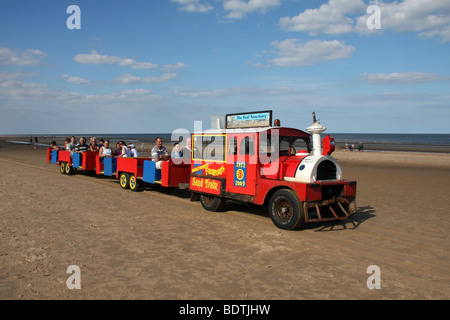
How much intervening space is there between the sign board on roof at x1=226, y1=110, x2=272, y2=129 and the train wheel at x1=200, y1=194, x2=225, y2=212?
79.2 inches

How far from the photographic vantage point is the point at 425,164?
956 inches

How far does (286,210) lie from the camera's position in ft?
24.4

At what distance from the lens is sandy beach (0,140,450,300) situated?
4434 mm

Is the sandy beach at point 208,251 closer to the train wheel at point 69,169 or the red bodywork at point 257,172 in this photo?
the red bodywork at point 257,172

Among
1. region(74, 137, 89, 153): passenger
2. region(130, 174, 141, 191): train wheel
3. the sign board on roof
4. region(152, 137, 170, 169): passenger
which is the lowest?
region(130, 174, 141, 191): train wheel

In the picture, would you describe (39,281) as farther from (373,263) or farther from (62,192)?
Answer: (62,192)

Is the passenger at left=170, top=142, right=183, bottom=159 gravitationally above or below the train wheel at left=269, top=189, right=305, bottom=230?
above

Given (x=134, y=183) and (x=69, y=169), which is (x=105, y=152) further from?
(x=134, y=183)

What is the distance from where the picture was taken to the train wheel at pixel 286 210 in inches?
277

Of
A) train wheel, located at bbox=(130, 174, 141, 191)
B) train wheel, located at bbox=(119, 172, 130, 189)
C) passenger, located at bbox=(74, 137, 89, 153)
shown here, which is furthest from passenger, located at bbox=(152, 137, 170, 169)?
passenger, located at bbox=(74, 137, 89, 153)

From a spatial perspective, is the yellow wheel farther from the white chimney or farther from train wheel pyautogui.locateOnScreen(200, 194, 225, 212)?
the white chimney

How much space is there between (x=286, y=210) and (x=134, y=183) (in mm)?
6626

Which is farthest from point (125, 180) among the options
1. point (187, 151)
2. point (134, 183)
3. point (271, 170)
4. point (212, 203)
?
point (271, 170)

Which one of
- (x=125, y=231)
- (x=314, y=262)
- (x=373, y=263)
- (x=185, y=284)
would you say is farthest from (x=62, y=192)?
(x=373, y=263)
